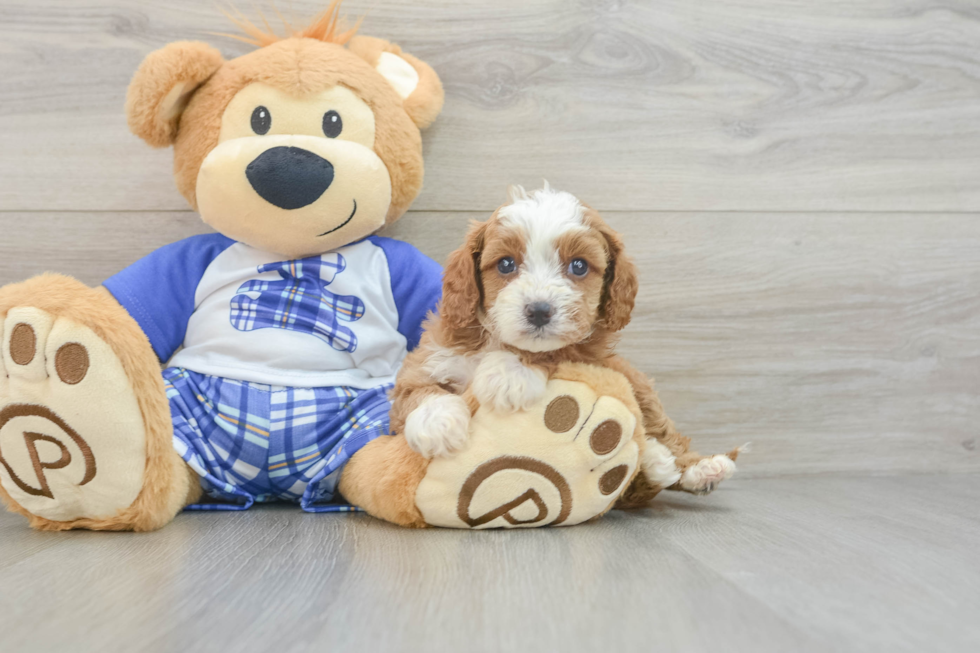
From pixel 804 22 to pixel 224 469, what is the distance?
1199 millimetres

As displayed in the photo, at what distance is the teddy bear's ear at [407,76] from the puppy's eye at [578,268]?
420 mm

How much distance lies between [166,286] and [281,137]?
10.6 inches

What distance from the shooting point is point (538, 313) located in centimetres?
80

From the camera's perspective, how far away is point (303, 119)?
3.28ft

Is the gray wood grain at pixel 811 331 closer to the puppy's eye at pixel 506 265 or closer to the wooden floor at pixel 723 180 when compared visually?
the wooden floor at pixel 723 180

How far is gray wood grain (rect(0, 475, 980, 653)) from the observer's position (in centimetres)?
54

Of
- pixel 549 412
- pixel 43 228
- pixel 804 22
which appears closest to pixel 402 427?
pixel 549 412

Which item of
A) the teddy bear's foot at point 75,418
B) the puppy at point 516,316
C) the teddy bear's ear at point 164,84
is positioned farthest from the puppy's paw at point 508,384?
the teddy bear's ear at point 164,84

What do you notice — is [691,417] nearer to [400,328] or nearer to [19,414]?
[400,328]

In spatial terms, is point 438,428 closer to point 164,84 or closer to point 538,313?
point 538,313

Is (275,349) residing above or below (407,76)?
below

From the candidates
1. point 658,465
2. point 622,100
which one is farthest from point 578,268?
point 622,100

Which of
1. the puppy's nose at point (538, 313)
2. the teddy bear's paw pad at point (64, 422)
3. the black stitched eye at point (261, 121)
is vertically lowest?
the teddy bear's paw pad at point (64, 422)

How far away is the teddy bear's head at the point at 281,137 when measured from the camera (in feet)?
3.21
